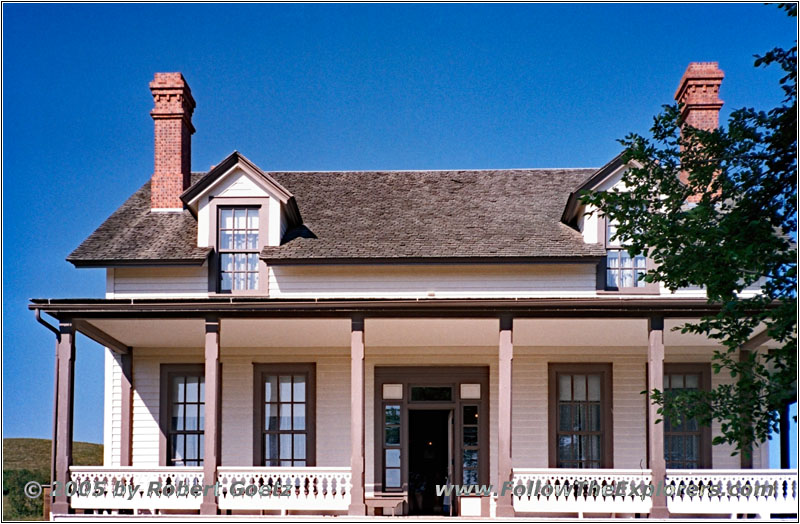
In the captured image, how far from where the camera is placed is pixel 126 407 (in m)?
18.5

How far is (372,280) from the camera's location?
18.1m

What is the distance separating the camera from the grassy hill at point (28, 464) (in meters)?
21.0

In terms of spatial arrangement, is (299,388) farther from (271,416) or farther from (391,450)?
(391,450)

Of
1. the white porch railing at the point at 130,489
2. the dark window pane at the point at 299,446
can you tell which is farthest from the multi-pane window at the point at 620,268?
the white porch railing at the point at 130,489

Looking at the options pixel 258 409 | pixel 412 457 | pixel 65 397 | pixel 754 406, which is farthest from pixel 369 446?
pixel 754 406

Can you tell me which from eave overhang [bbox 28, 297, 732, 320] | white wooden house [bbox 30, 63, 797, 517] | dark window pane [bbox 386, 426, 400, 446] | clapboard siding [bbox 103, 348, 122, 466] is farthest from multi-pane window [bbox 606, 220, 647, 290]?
clapboard siding [bbox 103, 348, 122, 466]

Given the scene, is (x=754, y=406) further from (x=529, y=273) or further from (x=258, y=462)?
(x=258, y=462)

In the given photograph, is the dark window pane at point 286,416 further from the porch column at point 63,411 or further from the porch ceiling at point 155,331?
the porch column at point 63,411

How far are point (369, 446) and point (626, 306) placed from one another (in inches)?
229

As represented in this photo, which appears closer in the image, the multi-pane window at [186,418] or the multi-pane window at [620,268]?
the multi-pane window at [620,268]

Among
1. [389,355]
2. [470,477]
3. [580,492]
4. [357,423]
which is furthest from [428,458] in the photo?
[580,492]

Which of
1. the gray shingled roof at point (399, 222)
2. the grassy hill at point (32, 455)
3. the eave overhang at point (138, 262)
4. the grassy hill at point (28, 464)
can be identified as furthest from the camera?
the grassy hill at point (32, 455)

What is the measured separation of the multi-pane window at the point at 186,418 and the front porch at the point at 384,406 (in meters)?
0.27

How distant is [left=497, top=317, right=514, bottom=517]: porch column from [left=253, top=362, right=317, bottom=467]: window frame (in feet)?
14.6
